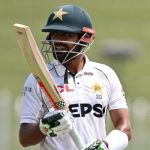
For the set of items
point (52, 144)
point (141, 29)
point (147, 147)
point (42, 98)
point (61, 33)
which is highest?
point (61, 33)

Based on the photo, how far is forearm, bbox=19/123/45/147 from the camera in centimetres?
344

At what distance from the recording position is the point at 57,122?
3.19m

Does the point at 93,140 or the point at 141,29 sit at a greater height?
the point at 93,140

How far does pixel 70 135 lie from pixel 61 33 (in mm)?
477

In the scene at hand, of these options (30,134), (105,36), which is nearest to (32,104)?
(30,134)

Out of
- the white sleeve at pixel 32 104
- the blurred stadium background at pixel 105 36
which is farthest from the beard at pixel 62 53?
the blurred stadium background at pixel 105 36

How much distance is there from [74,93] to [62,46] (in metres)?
0.24

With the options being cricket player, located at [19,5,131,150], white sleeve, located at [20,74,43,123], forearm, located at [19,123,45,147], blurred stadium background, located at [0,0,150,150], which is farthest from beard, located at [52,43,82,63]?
blurred stadium background, located at [0,0,150,150]

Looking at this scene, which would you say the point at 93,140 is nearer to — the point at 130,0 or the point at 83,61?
the point at 83,61

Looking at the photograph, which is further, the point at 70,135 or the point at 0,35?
the point at 0,35

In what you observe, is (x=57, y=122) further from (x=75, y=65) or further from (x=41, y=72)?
(x=75, y=65)

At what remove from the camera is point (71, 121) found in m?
3.23

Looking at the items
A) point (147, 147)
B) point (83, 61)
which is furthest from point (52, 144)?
point (147, 147)

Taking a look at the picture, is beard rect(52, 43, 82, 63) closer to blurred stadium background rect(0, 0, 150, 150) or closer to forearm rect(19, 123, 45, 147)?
forearm rect(19, 123, 45, 147)
